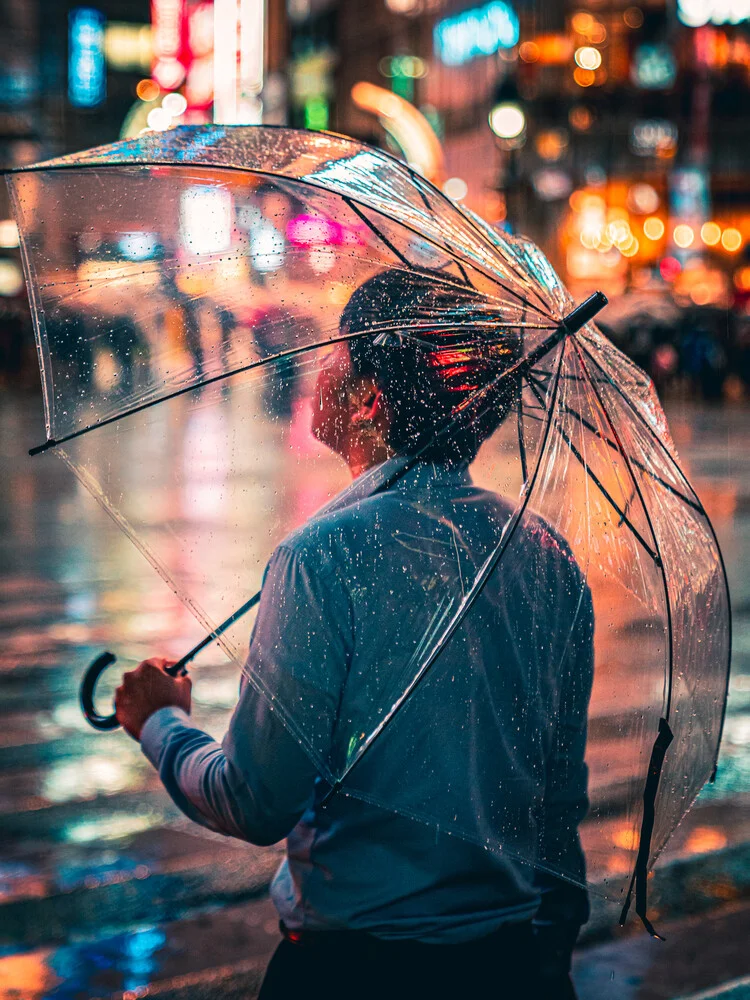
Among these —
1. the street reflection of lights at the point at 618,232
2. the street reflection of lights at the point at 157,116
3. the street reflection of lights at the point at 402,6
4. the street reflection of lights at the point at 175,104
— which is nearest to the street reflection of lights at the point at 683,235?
the street reflection of lights at the point at 618,232

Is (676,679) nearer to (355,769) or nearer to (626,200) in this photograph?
(355,769)

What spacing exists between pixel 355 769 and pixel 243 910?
2684 mm

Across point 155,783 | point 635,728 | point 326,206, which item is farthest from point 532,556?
point 155,783

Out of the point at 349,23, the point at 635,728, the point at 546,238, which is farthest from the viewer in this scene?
the point at 349,23

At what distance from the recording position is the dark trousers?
203cm

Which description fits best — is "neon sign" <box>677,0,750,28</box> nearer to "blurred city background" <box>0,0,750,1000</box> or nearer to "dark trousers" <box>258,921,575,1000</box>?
"blurred city background" <box>0,0,750,1000</box>

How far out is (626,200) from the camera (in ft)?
186

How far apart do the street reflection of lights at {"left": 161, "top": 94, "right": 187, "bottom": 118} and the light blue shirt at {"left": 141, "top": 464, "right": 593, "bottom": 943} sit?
154 ft

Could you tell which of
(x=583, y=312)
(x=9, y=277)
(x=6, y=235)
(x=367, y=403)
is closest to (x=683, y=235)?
(x=6, y=235)

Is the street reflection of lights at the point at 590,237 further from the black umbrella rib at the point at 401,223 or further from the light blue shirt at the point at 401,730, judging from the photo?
the light blue shirt at the point at 401,730

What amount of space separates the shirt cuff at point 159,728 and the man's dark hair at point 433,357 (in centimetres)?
60

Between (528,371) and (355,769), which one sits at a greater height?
(528,371)

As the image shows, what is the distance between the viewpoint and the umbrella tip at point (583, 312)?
2166mm

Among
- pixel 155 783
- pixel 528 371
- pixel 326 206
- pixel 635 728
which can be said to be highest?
pixel 326 206
